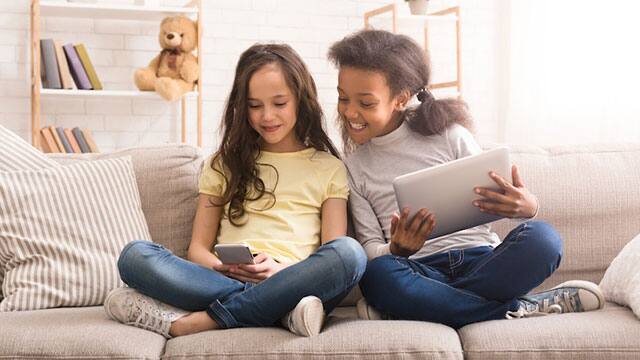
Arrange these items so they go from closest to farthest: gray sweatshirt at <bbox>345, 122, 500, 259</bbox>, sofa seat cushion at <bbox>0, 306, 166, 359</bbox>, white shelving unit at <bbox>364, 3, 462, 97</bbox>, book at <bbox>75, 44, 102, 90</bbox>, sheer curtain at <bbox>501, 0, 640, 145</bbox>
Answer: sofa seat cushion at <bbox>0, 306, 166, 359</bbox>, gray sweatshirt at <bbox>345, 122, 500, 259</bbox>, book at <bbox>75, 44, 102, 90</bbox>, sheer curtain at <bbox>501, 0, 640, 145</bbox>, white shelving unit at <bbox>364, 3, 462, 97</bbox>

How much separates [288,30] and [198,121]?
0.77 metres

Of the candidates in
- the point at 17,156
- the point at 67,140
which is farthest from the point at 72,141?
the point at 17,156

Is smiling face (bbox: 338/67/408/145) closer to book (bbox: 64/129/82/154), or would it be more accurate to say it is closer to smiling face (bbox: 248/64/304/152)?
→ smiling face (bbox: 248/64/304/152)

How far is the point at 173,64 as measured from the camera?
13.4 feet

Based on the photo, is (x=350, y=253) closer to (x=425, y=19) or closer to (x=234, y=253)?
(x=234, y=253)

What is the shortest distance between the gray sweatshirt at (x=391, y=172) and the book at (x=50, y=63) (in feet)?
7.15

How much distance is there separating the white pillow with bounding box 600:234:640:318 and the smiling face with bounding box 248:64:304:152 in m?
0.85

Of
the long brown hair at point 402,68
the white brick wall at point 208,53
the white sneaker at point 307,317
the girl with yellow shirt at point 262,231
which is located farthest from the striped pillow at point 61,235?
the white brick wall at point 208,53

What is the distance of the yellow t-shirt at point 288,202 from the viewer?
2.08 m

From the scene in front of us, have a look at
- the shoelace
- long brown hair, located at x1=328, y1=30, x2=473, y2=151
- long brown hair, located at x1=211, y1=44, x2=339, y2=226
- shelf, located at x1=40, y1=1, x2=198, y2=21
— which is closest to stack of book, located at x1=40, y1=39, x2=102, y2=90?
shelf, located at x1=40, y1=1, x2=198, y2=21

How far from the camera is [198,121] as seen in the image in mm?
4148

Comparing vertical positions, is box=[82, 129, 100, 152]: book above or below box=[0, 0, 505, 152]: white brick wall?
below

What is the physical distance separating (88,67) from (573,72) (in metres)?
2.40

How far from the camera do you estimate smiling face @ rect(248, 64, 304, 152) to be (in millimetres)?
2158
